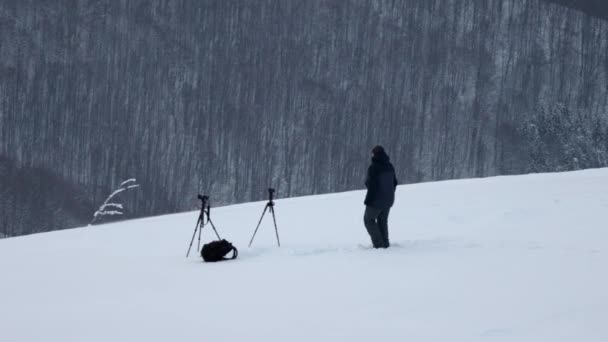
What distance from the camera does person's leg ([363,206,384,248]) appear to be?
9539mm

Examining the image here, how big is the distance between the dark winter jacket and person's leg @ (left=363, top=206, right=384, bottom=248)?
91 mm

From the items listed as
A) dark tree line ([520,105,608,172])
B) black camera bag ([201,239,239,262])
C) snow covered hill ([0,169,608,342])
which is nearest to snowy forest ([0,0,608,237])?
dark tree line ([520,105,608,172])

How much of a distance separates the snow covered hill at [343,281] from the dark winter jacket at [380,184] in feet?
2.46

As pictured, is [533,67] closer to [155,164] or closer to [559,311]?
[155,164]

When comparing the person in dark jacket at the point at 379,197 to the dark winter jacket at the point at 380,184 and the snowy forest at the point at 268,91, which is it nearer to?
the dark winter jacket at the point at 380,184

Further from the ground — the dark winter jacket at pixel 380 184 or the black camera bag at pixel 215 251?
the dark winter jacket at pixel 380 184

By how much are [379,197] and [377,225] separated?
47 cm

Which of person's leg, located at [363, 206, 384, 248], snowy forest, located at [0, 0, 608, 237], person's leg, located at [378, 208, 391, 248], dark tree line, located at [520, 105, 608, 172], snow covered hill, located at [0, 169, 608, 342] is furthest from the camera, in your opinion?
snowy forest, located at [0, 0, 608, 237]

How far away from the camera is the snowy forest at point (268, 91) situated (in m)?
72.9

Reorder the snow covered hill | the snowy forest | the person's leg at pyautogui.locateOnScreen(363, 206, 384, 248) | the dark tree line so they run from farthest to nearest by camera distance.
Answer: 1. the snowy forest
2. the dark tree line
3. the person's leg at pyautogui.locateOnScreen(363, 206, 384, 248)
4. the snow covered hill

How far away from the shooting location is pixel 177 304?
22.3ft

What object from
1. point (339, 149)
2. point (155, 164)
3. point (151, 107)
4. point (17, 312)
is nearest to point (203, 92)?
point (151, 107)

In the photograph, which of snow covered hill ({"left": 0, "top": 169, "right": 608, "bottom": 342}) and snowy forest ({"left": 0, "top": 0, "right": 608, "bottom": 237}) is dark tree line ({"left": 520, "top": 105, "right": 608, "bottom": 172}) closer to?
snowy forest ({"left": 0, "top": 0, "right": 608, "bottom": 237})

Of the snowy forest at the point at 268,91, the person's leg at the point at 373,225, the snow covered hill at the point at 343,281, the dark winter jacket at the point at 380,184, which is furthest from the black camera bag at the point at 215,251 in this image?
the snowy forest at the point at 268,91
